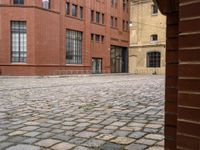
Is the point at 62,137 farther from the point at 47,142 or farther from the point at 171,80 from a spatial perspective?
the point at 171,80

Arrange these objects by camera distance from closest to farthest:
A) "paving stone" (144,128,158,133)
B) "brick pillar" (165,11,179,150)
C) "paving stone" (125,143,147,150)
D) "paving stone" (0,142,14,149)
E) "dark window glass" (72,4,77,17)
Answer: "brick pillar" (165,11,179,150), "paving stone" (125,143,147,150), "paving stone" (0,142,14,149), "paving stone" (144,128,158,133), "dark window glass" (72,4,77,17)

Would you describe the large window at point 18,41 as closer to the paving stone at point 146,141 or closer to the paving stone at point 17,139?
the paving stone at point 17,139

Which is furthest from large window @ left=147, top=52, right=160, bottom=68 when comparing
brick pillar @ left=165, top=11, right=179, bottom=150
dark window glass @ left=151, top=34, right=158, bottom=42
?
brick pillar @ left=165, top=11, right=179, bottom=150

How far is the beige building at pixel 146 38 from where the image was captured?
4397 centimetres

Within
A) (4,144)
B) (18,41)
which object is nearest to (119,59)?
(18,41)

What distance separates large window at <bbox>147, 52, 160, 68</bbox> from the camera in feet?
144

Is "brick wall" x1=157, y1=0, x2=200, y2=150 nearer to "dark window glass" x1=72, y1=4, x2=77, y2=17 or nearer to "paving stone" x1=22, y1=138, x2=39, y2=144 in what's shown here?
"paving stone" x1=22, y1=138, x2=39, y2=144

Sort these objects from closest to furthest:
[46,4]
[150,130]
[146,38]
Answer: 1. [150,130]
2. [46,4]
3. [146,38]

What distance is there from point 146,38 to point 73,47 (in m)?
13.4

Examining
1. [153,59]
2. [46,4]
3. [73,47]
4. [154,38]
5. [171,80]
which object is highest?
[46,4]

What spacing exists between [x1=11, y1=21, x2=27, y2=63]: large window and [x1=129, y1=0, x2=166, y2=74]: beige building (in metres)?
19.8

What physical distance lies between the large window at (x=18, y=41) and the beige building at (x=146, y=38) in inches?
780

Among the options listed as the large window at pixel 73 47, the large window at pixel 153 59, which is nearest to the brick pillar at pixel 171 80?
the large window at pixel 73 47

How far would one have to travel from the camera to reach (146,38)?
1802 inches
